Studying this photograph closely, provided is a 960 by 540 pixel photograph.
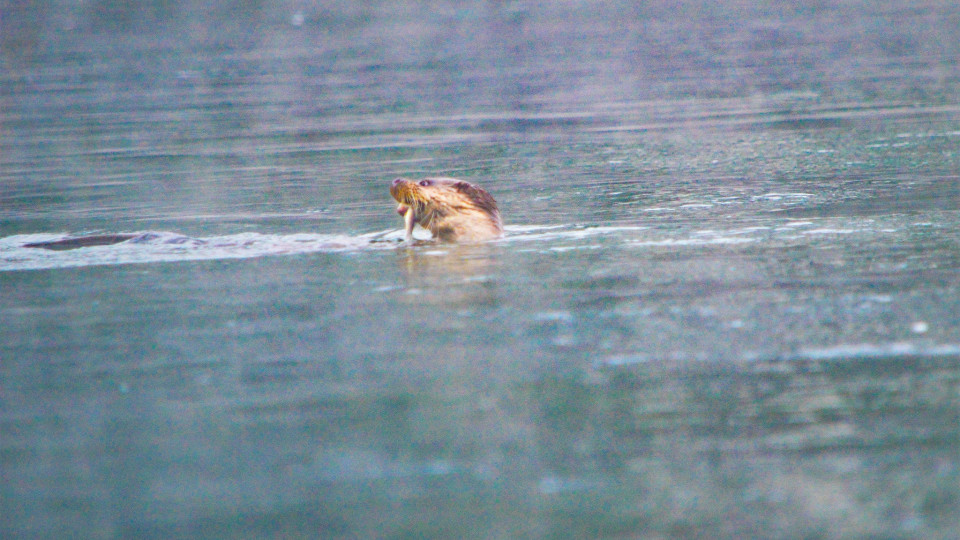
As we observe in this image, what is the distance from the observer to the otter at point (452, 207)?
10.2 meters

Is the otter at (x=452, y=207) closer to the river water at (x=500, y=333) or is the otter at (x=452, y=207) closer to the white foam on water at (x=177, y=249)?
the river water at (x=500, y=333)

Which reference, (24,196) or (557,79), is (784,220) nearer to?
(24,196)

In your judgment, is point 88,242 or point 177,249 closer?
point 177,249

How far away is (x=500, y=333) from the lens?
6957mm

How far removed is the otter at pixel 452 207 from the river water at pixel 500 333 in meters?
0.18

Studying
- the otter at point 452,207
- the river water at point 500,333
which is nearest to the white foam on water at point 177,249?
the river water at point 500,333

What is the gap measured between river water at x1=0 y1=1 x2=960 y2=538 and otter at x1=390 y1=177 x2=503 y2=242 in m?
0.18

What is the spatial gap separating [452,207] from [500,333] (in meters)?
3.44

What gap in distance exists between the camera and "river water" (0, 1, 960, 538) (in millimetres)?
4656

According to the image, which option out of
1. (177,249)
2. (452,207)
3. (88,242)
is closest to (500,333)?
(452,207)

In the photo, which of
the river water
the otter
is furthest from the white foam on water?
the otter

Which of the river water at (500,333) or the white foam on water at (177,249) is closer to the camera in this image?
the river water at (500,333)

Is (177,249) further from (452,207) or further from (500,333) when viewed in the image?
(500,333)

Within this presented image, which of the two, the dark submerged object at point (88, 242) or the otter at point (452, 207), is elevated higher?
the dark submerged object at point (88, 242)
